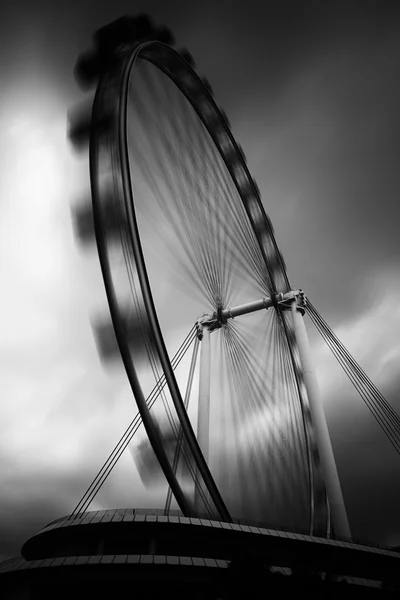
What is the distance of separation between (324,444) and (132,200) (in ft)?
32.2

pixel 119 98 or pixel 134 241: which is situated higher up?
pixel 119 98

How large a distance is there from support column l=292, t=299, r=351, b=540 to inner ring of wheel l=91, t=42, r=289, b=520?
4.26m

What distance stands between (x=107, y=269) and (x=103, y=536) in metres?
6.32

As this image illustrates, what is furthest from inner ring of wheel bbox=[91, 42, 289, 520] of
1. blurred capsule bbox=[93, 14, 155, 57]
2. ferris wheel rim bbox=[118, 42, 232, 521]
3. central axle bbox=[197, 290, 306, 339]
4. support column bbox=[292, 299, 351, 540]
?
support column bbox=[292, 299, 351, 540]

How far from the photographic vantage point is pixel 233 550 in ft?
31.2

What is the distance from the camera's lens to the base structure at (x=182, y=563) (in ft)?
26.6

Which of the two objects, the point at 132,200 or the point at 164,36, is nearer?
the point at 132,200

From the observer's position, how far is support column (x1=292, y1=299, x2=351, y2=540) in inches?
460

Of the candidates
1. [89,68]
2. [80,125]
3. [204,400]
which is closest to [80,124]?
[80,125]

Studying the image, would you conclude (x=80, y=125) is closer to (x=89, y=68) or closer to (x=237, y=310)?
(x=89, y=68)

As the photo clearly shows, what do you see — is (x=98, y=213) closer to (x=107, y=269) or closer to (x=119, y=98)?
(x=107, y=269)

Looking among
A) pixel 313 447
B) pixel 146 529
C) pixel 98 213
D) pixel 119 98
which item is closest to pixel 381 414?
pixel 313 447

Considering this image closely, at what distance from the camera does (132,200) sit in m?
8.70

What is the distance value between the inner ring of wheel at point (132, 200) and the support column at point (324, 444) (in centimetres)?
426
